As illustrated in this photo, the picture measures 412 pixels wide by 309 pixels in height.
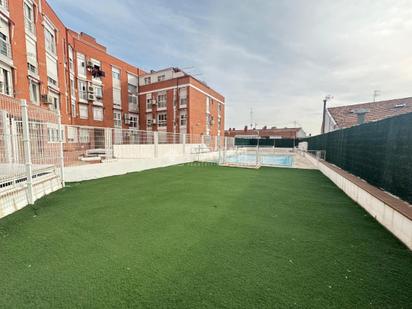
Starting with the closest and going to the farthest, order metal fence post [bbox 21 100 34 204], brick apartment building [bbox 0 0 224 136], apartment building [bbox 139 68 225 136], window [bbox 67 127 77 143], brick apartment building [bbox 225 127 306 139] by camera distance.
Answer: metal fence post [bbox 21 100 34 204] → window [bbox 67 127 77 143] → brick apartment building [bbox 0 0 224 136] → apartment building [bbox 139 68 225 136] → brick apartment building [bbox 225 127 306 139]

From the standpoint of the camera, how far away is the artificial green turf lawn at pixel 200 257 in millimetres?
1615

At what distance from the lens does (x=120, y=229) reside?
9.56 ft

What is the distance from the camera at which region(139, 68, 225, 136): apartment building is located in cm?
2323

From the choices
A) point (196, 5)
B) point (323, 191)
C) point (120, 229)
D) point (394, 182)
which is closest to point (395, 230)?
point (394, 182)

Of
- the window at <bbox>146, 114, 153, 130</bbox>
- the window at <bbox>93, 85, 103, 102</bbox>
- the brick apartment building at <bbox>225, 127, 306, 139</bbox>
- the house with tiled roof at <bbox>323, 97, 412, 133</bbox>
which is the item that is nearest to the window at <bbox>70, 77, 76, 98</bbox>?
the window at <bbox>93, 85, 103, 102</bbox>

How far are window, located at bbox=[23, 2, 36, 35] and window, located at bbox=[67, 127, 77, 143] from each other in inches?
371

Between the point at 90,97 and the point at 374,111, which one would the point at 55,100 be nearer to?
the point at 90,97

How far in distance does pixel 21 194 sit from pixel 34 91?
12.0m

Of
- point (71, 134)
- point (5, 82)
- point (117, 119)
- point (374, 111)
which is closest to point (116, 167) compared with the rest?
point (71, 134)

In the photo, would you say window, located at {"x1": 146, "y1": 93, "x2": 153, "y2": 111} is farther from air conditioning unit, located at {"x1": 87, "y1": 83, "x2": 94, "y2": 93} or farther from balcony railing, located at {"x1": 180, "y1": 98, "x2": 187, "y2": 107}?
air conditioning unit, located at {"x1": 87, "y1": 83, "x2": 94, "y2": 93}

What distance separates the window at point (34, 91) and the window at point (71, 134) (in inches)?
291

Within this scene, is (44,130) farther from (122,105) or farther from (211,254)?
(122,105)

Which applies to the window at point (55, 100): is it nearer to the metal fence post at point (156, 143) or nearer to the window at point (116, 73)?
the window at point (116, 73)

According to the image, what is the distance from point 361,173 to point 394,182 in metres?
1.83
